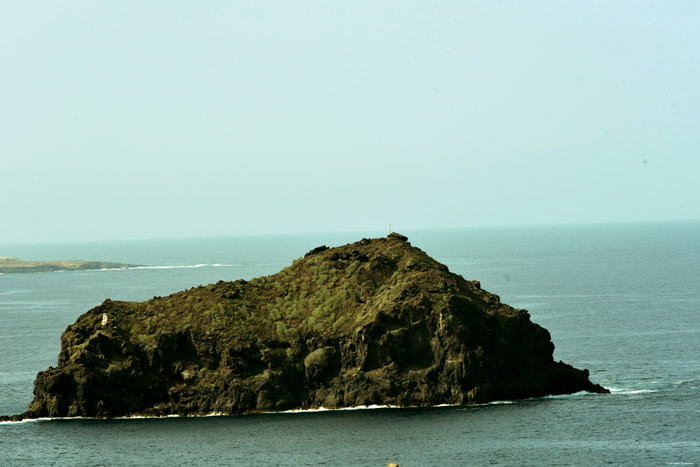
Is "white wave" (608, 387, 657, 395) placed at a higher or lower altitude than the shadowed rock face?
lower

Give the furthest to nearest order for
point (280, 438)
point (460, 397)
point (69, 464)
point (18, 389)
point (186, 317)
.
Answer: point (18, 389)
point (186, 317)
point (460, 397)
point (280, 438)
point (69, 464)

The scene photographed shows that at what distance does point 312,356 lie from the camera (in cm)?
9106

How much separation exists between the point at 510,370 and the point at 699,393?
15.8 m

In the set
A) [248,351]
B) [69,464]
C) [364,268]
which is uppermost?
[364,268]

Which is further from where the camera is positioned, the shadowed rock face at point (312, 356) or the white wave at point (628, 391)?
the white wave at point (628, 391)

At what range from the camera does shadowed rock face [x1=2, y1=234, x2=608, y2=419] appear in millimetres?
88812

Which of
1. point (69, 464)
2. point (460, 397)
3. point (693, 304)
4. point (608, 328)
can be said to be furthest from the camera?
point (693, 304)

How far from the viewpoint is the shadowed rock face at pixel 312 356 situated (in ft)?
291

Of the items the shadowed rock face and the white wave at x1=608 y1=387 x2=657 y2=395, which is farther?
the white wave at x1=608 y1=387 x2=657 y2=395

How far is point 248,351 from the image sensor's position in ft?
300

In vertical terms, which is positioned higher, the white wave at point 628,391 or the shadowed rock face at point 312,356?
the shadowed rock face at point 312,356

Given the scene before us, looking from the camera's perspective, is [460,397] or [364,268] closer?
[460,397]

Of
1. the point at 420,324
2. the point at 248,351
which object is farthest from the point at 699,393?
the point at 248,351

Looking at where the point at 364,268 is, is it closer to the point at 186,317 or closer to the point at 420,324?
the point at 420,324
